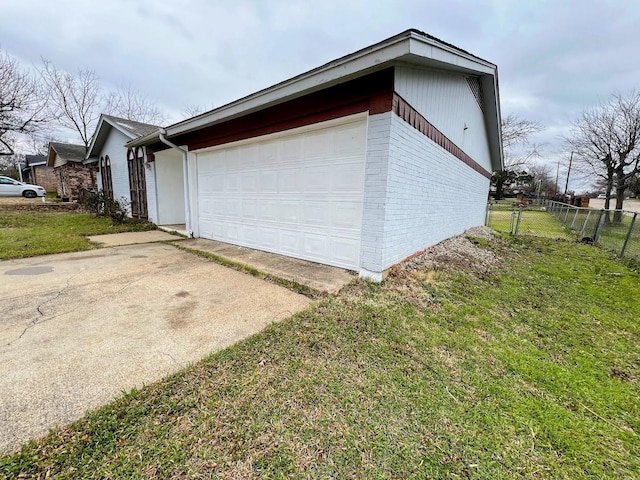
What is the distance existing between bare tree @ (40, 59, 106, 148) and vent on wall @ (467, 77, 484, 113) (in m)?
23.7

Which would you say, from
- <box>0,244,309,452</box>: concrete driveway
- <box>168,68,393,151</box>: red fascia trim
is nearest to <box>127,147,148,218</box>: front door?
<box>168,68,393,151</box>: red fascia trim

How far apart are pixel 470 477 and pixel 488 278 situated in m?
4.41

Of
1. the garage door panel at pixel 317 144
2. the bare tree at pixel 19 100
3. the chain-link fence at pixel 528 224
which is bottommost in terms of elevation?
the chain-link fence at pixel 528 224

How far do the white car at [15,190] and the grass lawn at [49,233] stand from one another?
1077 centimetres

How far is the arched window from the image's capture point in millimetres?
12219

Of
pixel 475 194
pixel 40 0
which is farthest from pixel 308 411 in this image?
pixel 40 0

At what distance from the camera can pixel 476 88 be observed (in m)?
8.05

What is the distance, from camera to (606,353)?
287 cm

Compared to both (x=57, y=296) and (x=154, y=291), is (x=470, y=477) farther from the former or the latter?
(x=57, y=296)

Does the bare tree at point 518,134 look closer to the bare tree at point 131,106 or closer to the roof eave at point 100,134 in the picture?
the roof eave at point 100,134

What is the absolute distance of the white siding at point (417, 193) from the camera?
407cm

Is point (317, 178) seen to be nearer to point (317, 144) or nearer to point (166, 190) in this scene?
point (317, 144)

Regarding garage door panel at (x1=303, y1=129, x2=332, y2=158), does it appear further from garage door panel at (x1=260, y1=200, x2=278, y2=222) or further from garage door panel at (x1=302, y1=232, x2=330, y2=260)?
garage door panel at (x1=302, y1=232, x2=330, y2=260)

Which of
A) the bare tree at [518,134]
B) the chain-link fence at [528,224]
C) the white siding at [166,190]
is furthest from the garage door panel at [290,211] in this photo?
the bare tree at [518,134]
